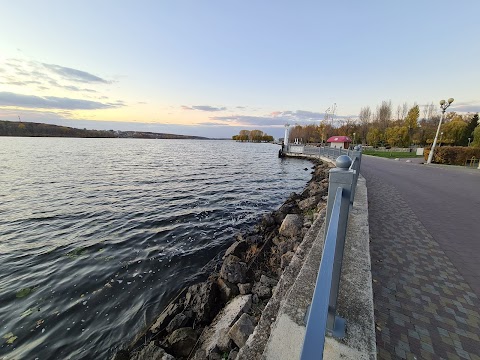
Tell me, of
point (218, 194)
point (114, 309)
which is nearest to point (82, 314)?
point (114, 309)

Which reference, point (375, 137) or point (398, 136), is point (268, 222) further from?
point (375, 137)

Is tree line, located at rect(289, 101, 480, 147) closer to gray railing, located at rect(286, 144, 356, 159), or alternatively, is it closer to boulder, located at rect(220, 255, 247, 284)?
gray railing, located at rect(286, 144, 356, 159)

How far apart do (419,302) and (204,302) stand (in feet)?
12.2

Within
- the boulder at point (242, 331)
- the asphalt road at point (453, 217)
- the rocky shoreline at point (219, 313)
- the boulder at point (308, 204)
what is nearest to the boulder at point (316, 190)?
the boulder at point (308, 204)

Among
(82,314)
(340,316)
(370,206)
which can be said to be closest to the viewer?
(340,316)

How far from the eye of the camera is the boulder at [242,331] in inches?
128

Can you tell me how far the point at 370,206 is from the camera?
7.09 m

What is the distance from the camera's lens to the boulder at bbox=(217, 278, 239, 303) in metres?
4.96

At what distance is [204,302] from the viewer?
15.3 ft

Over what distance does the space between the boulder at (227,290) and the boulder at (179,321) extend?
0.80 meters

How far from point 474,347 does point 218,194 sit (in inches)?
520

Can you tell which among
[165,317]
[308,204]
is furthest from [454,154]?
[165,317]

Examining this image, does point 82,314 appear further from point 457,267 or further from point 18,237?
point 457,267

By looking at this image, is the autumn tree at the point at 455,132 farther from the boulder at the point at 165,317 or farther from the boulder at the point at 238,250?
the boulder at the point at 165,317
